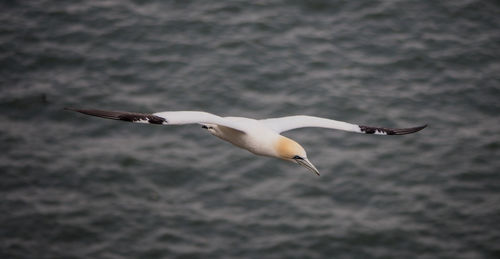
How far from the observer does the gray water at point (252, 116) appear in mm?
21531

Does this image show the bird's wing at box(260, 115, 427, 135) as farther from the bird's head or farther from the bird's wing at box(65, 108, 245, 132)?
the bird's wing at box(65, 108, 245, 132)

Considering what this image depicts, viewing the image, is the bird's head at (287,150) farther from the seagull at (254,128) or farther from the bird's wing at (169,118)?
the bird's wing at (169,118)

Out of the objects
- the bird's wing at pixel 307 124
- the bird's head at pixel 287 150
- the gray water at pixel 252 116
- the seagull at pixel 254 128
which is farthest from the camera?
the gray water at pixel 252 116

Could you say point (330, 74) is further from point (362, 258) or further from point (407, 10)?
point (362, 258)

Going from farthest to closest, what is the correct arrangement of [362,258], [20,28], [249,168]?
[20,28]
[249,168]
[362,258]

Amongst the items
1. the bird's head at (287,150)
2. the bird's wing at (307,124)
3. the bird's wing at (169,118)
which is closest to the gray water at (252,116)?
the bird's wing at (307,124)

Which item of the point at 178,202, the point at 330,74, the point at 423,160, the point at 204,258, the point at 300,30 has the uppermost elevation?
the point at 300,30

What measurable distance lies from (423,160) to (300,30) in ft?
21.4

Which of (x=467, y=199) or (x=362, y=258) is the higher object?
(x=467, y=199)

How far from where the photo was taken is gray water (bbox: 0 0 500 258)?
2153 cm

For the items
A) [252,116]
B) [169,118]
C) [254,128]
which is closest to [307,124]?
[254,128]

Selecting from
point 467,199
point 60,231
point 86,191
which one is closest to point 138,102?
point 86,191

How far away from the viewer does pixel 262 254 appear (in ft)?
69.2

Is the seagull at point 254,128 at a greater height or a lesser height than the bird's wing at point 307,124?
lesser
